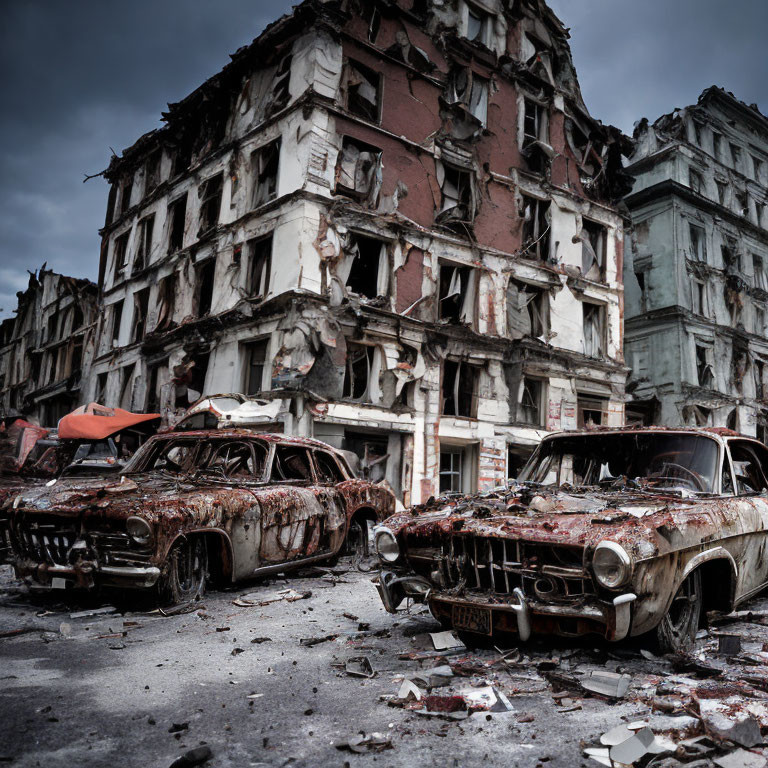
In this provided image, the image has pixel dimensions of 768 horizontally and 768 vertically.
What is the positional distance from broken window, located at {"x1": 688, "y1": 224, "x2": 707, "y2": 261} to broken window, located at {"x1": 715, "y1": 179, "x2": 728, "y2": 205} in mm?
2750

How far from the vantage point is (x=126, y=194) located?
87.9 feet

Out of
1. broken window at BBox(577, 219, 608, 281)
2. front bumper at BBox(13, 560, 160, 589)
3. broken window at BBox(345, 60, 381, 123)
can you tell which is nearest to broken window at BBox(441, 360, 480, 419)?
broken window at BBox(577, 219, 608, 281)

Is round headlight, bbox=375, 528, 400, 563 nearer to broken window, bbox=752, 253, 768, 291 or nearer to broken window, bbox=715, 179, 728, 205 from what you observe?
broken window, bbox=715, 179, 728, 205

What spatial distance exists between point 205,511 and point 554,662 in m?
3.39

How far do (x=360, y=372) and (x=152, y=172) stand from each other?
13.6m

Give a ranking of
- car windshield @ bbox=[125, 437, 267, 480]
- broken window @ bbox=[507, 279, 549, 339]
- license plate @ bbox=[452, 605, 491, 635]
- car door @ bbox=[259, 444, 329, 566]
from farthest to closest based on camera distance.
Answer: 1. broken window @ bbox=[507, 279, 549, 339]
2. car windshield @ bbox=[125, 437, 267, 480]
3. car door @ bbox=[259, 444, 329, 566]
4. license plate @ bbox=[452, 605, 491, 635]

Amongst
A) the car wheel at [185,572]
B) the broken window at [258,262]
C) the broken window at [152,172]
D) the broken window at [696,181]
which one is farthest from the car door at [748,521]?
the broken window at [696,181]

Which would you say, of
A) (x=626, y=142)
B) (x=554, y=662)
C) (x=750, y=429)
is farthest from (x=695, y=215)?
(x=554, y=662)

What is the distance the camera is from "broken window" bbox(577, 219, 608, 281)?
23344 millimetres

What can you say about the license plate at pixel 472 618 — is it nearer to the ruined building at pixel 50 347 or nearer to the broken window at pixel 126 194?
the ruined building at pixel 50 347

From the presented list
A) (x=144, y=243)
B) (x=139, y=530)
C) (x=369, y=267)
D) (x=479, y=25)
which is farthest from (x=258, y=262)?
(x=139, y=530)

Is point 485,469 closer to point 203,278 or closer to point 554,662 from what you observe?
point 203,278

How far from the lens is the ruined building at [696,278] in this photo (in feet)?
90.9

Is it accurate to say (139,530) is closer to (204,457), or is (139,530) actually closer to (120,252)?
(204,457)
